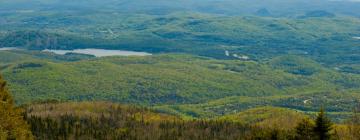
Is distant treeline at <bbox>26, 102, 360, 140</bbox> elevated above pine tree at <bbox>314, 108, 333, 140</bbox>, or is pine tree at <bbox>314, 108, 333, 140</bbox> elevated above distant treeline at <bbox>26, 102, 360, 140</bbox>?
pine tree at <bbox>314, 108, 333, 140</bbox>

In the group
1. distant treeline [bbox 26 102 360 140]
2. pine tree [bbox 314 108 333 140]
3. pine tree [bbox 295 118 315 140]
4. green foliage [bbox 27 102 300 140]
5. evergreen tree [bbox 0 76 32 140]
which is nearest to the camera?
evergreen tree [bbox 0 76 32 140]

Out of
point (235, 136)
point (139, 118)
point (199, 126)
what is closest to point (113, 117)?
point (139, 118)

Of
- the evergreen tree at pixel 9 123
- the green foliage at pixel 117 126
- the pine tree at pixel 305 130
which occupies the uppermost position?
the evergreen tree at pixel 9 123

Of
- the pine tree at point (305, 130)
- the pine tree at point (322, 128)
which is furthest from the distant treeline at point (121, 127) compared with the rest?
the pine tree at point (322, 128)

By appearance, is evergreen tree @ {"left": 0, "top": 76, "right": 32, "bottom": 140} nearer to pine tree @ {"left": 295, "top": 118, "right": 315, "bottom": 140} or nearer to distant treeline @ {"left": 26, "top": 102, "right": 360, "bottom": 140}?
pine tree @ {"left": 295, "top": 118, "right": 315, "bottom": 140}

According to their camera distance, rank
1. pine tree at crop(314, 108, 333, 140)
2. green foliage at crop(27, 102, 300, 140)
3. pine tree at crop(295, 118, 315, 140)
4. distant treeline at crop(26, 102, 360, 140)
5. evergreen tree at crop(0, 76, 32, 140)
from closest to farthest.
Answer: evergreen tree at crop(0, 76, 32, 140) < pine tree at crop(314, 108, 333, 140) < pine tree at crop(295, 118, 315, 140) < distant treeline at crop(26, 102, 360, 140) < green foliage at crop(27, 102, 300, 140)

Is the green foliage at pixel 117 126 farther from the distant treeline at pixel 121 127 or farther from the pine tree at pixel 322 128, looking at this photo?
the pine tree at pixel 322 128

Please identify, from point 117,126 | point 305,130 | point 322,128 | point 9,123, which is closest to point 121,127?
point 117,126

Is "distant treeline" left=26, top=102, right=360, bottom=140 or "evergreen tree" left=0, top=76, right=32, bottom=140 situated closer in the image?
"evergreen tree" left=0, top=76, right=32, bottom=140

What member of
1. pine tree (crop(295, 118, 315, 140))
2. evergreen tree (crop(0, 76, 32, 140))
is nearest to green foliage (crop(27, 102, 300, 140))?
pine tree (crop(295, 118, 315, 140))

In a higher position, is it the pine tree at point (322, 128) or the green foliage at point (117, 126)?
the pine tree at point (322, 128)

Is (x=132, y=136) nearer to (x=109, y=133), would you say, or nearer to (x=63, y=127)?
(x=109, y=133)
